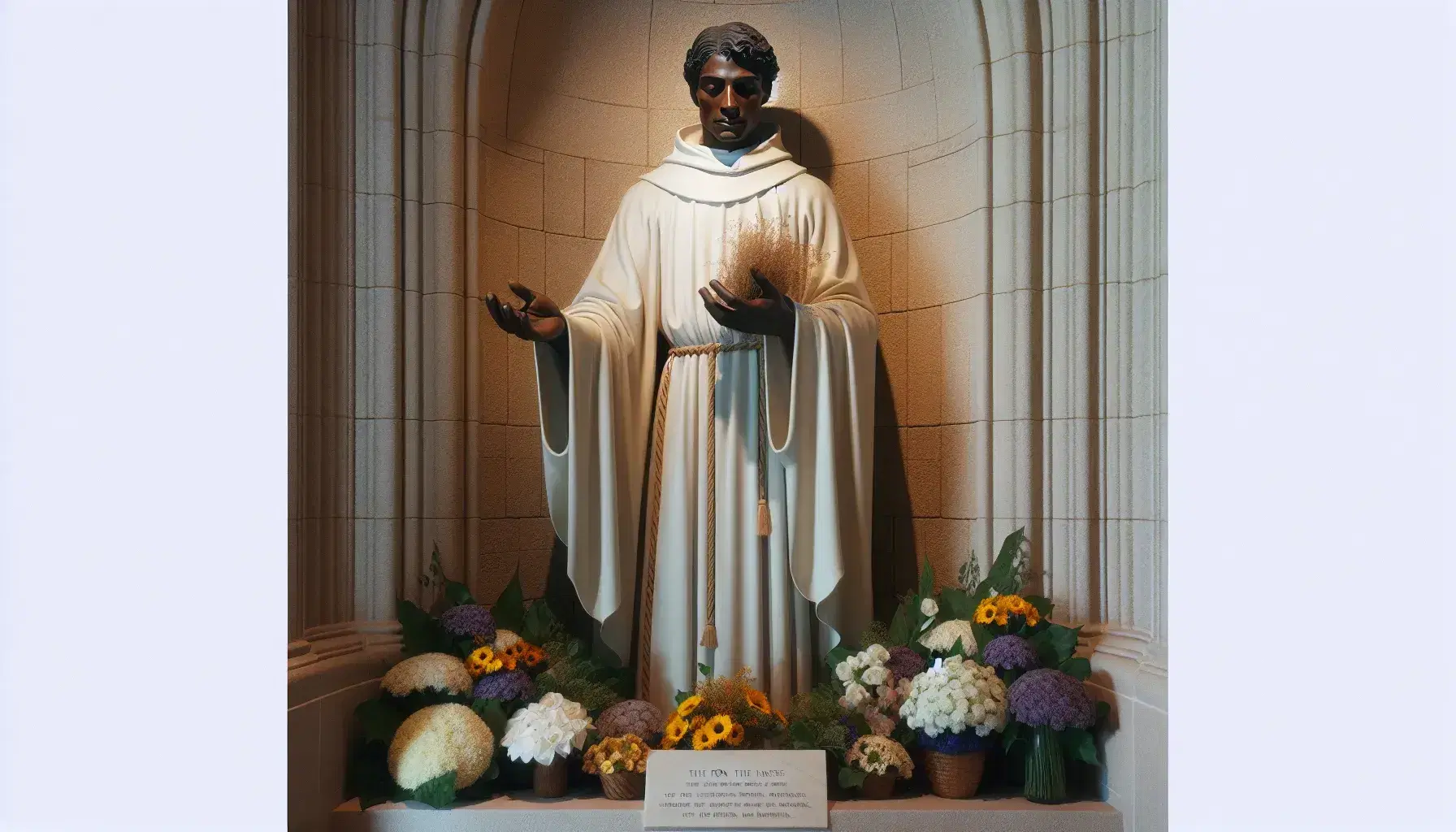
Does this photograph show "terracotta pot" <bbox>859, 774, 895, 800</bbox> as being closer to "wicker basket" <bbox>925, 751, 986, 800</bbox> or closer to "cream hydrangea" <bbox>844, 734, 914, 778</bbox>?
"cream hydrangea" <bbox>844, 734, 914, 778</bbox>

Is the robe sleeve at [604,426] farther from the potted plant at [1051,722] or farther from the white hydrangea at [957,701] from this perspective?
the potted plant at [1051,722]

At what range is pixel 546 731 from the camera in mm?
3291

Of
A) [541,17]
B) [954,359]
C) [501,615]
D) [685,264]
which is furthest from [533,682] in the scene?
[541,17]

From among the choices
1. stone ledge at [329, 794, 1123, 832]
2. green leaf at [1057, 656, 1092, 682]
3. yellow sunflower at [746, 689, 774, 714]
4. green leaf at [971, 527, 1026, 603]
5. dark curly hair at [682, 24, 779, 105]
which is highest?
dark curly hair at [682, 24, 779, 105]

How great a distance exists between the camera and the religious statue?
3.71 metres

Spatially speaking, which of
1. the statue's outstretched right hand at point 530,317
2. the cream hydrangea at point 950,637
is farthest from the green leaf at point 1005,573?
the statue's outstretched right hand at point 530,317

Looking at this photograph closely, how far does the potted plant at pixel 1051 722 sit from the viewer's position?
10.5 ft

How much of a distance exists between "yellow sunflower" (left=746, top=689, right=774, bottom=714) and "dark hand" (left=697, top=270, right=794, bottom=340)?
1.07 m

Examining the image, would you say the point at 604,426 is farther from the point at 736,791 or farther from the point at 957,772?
the point at 957,772

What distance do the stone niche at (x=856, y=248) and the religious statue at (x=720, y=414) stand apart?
0.41 m

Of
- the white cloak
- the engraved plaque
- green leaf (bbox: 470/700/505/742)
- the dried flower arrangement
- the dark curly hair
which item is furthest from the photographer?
the dark curly hair

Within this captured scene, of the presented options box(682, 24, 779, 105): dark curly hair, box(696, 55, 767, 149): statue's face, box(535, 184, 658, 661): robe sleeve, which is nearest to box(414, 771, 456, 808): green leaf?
box(535, 184, 658, 661): robe sleeve

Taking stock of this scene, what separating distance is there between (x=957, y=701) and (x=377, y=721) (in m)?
1.61

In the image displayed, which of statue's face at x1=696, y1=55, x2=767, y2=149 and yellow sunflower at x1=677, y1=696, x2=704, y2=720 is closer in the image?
yellow sunflower at x1=677, y1=696, x2=704, y2=720
